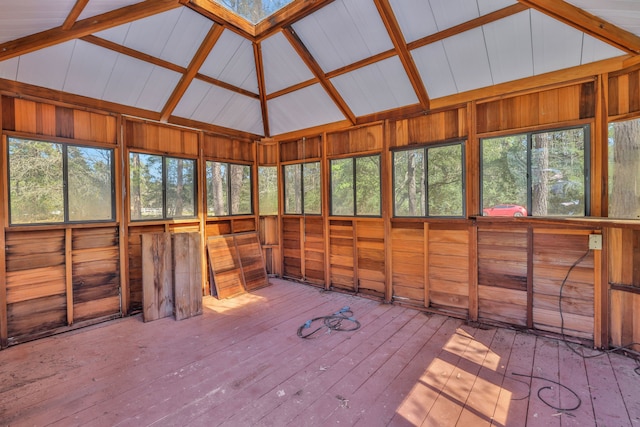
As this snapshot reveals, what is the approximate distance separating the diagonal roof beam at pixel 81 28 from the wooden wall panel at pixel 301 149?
2.90 metres

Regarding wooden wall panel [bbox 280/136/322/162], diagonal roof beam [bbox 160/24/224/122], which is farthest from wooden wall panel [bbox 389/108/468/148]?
diagonal roof beam [bbox 160/24/224/122]

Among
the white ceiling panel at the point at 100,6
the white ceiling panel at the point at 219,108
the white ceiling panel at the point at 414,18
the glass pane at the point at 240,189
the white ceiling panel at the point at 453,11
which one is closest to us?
the white ceiling panel at the point at 100,6

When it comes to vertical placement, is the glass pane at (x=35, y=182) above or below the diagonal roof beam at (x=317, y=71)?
below

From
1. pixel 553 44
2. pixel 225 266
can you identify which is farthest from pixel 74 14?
pixel 553 44

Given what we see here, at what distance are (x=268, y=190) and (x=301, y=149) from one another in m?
1.11

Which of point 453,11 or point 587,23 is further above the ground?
point 453,11

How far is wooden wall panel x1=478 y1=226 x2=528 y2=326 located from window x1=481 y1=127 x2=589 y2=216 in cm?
29

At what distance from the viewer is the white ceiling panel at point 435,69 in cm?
342

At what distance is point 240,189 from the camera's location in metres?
5.61

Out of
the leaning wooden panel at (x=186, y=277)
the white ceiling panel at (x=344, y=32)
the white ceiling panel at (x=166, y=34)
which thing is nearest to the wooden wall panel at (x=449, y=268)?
the white ceiling panel at (x=344, y=32)

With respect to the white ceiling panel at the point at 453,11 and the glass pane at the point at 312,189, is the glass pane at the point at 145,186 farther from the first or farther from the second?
the white ceiling panel at the point at 453,11

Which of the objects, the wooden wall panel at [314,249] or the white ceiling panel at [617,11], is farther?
the wooden wall panel at [314,249]

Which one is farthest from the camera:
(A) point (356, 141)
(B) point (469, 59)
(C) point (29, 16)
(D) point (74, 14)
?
(A) point (356, 141)

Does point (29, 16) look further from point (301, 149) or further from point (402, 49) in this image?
point (301, 149)
